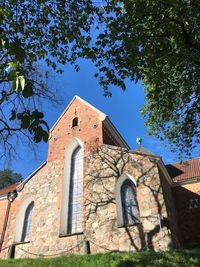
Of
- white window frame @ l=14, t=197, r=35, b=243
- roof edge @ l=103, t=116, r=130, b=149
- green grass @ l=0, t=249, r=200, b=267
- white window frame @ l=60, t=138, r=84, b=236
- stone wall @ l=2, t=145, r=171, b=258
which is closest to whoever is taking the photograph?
green grass @ l=0, t=249, r=200, b=267

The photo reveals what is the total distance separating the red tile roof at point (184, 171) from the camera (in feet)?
59.0

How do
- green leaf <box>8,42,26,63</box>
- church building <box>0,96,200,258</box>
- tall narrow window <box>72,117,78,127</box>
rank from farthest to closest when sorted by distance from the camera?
1. tall narrow window <box>72,117,78,127</box>
2. church building <box>0,96,200,258</box>
3. green leaf <box>8,42,26,63</box>

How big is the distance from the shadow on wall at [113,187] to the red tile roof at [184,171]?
475 centimetres

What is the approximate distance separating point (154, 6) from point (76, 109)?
11123mm

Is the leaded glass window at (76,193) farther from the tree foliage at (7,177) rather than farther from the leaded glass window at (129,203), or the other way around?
the tree foliage at (7,177)

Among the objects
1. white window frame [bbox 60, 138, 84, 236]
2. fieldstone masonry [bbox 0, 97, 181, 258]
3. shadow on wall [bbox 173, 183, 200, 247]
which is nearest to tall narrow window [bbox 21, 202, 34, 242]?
fieldstone masonry [bbox 0, 97, 181, 258]

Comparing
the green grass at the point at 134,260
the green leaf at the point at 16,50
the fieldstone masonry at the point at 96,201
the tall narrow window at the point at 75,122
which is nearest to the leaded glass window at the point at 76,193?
the fieldstone masonry at the point at 96,201

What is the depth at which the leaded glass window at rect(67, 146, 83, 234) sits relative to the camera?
14637 millimetres

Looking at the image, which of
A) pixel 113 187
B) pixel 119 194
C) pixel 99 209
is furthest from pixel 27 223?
pixel 119 194

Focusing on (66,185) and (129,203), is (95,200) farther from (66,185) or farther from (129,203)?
(66,185)

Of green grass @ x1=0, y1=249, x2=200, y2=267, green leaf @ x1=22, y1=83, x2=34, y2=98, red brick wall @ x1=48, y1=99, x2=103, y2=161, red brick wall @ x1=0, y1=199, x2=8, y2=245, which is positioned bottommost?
green grass @ x1=0, y1=249, x2=200, y2=267

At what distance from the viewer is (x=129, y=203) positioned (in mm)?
13461

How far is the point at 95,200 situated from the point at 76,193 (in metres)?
1.98

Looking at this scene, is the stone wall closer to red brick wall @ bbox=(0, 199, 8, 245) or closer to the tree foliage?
red brick wall @ bbox=(0, 199, 8, 245)
